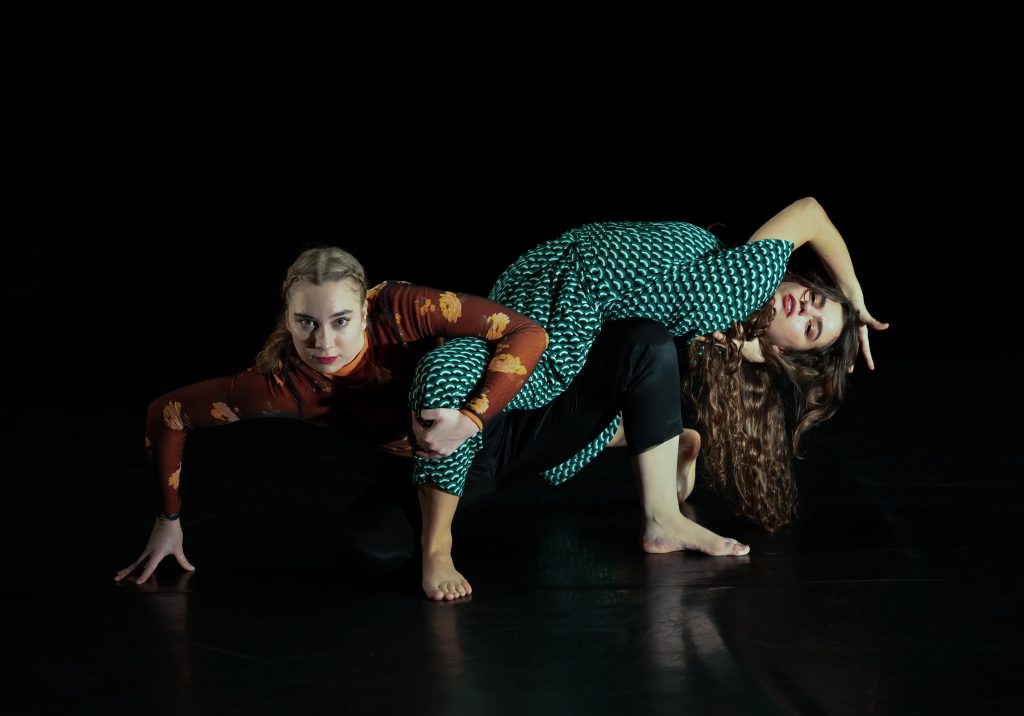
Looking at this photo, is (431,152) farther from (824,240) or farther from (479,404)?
(479,404)

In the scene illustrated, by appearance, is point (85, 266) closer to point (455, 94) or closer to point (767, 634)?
point (455, 94)

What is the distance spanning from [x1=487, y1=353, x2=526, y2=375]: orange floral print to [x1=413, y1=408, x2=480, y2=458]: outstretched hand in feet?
0.33

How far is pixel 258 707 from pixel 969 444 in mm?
2006

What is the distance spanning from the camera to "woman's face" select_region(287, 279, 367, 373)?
1942 mm

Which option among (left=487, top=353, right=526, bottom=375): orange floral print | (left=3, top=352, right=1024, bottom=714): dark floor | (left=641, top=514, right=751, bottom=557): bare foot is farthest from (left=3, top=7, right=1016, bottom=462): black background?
(left=487, top=353, right=526, bottom=375): orange floral print

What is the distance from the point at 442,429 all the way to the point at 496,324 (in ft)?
0.72

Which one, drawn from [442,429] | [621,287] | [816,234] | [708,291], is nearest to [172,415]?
[442,429]

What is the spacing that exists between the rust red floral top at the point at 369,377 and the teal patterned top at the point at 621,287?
19 cm

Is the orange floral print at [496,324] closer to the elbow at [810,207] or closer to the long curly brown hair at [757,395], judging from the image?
the long curly brown hair at [757,395]

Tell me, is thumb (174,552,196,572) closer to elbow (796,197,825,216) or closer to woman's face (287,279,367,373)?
woman's face (287,279,367,373)

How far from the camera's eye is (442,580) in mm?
2018

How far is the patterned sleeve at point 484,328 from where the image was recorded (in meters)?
1.98

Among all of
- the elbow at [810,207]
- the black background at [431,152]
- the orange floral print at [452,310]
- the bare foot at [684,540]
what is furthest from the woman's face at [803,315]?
the black background at [431,152]

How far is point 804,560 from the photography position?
7.03ft
